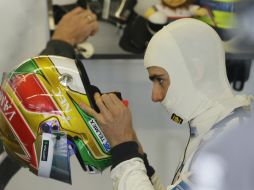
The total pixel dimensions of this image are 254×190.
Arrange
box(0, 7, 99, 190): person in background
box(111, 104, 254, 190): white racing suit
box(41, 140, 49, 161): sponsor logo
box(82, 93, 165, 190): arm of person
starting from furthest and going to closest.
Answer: box(0, 7, 99, 190): person in background
box(41, 140, 49, 161): sponsor logo
box(82, 93, 165, 190): arm of person
box(111, 104, 254, 190): white racing suit

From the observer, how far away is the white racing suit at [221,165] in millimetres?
606

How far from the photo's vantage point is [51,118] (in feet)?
3.14

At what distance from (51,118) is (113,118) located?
129 millimetres

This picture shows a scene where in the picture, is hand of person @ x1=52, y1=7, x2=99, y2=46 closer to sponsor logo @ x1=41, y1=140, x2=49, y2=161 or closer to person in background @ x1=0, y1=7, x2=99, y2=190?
person in background @ x1=0, y1=7, x2=99, y2=190

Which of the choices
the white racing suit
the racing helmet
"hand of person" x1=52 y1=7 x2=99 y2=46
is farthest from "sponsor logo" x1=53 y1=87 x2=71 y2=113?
"hand of person" x1=52 y1=7 x2=99 y2=46

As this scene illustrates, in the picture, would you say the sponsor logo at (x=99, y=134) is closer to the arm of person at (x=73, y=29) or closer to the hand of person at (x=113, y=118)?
the hand of person at (x=113, y=118)

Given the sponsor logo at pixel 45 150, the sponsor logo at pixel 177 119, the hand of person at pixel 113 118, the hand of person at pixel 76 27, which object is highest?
the hand of person at pixel 76 27

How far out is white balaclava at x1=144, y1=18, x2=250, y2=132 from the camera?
95cm

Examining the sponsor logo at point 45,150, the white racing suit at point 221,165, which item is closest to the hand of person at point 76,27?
the sponsor logo at point 45,150

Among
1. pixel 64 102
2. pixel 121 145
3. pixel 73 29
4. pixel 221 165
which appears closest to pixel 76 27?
pixel 73 29

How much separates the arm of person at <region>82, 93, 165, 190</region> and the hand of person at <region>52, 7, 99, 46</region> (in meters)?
0.31

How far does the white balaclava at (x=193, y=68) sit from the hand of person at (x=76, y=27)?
0.32 metres

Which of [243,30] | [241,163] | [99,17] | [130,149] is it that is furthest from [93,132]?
[243,30]

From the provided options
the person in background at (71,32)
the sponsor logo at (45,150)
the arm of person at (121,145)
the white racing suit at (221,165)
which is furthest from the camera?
the person in background at (71,32)
